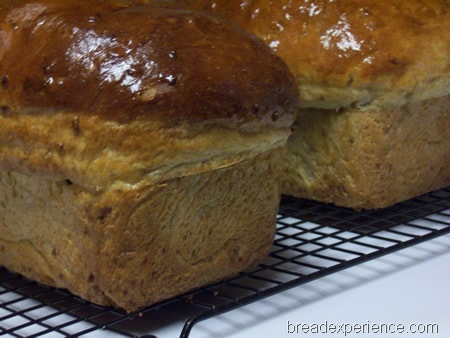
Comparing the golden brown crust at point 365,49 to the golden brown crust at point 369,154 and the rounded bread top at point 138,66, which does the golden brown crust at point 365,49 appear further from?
the rounded bread top at point 138,66

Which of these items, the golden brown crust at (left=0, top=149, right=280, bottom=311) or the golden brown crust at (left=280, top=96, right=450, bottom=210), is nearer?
the golden brown crust at (left=0, top=149, right=280, bottom=311)

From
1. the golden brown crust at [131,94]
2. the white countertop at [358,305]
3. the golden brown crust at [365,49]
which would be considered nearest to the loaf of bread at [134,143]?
the golden brown crust at [131,94]

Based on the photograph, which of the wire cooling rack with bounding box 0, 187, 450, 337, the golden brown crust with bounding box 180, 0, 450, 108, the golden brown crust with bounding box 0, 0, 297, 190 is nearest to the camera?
the golden brown crust with bounding box 0, 0, 297, 190

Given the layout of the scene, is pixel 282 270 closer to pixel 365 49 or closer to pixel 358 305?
pixel 358 305

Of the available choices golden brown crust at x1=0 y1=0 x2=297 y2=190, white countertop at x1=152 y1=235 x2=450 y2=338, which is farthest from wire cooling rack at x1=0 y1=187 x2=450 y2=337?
golden brown crust at x1=0 y1=0 x2=297 y2=190

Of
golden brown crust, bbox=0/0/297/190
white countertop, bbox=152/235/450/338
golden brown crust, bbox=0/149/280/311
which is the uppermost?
golden brown crust, bbox=0/0/297/190

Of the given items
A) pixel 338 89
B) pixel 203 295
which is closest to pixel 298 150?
pixel 338 89

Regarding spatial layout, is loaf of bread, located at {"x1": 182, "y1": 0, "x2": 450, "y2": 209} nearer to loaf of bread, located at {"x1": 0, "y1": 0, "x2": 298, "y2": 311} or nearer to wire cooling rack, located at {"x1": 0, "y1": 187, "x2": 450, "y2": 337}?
wire cooling rack, located at {"x1": 0, "y1": 187, "x2": 450, "y2": 337}

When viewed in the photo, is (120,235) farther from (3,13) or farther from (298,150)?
(298,150)
